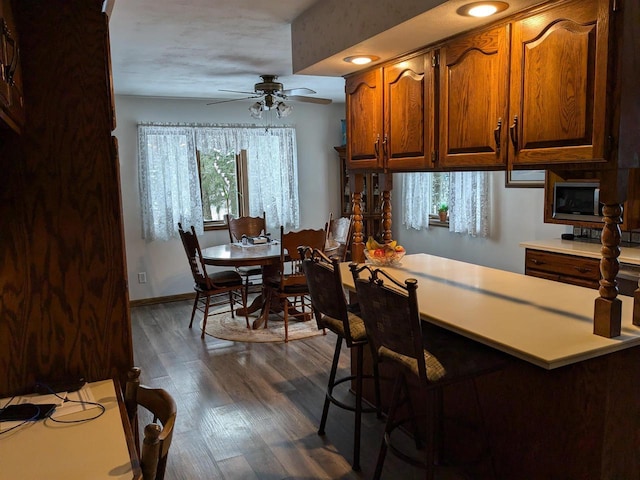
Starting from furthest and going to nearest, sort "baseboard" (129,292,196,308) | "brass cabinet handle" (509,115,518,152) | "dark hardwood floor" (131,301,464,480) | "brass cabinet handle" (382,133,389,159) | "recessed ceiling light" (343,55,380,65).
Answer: "baseboard" (129,292,196,308) → "brass cabinet handle" (382,133,389,159) → "recessed ceiling light" (343,55,380,65) → "dark hardwood floor" (131,301,464,480) → "brass cabinet handle" (509,115,518,152)

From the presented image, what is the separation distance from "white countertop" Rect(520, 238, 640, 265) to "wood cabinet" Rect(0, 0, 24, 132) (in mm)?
3365

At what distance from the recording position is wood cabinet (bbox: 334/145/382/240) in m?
6.82

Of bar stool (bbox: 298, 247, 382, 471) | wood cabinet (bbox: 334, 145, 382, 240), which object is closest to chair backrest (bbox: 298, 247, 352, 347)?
bar stool (bbox: 298, 247, 382, 471)

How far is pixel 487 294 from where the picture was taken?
8.17 feet

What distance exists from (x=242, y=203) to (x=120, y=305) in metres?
4.71

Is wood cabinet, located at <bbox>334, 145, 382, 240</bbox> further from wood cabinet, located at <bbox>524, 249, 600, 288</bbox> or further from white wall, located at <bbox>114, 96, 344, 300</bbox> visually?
wood cabinet, located at <bbox>524, 249, 600, 288</bbox>

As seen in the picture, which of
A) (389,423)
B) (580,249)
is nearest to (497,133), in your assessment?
(389,423)

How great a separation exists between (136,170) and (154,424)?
Answer: 500 centimetres

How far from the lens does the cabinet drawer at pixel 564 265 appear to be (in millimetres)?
3713

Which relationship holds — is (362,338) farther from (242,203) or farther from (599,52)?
(242,203)

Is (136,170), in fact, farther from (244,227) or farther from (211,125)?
(244,227)

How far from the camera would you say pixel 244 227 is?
5793 millimetres

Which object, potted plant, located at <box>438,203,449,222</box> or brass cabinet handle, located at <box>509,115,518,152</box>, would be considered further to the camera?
potted plant, located at <box>438,203,449,222</box>

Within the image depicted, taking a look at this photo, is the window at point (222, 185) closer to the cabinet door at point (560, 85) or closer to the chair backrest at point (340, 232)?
the chair backrest at point (340, 232)
